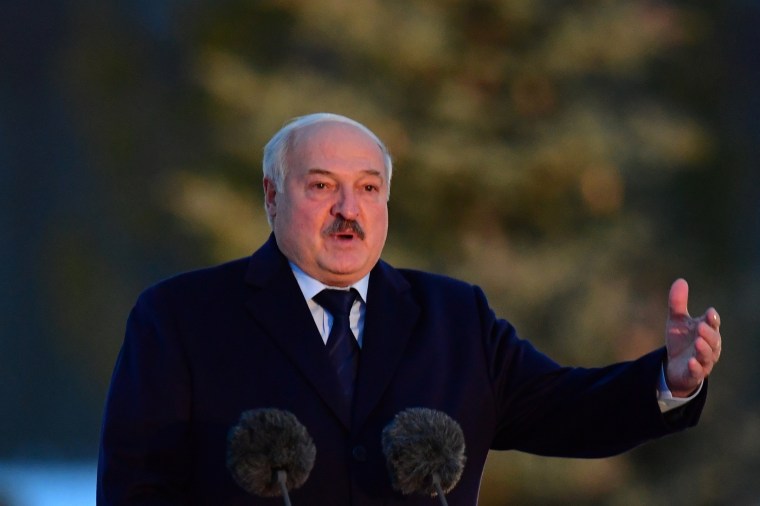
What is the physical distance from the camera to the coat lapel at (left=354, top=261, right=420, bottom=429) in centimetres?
273

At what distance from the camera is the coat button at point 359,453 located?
2.65 m

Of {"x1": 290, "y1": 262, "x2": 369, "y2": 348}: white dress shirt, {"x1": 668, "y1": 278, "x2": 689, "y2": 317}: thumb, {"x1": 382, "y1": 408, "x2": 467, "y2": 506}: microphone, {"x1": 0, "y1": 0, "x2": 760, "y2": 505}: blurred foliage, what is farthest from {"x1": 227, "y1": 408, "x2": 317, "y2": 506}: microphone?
{"x1": 0, "y1": 0, "x2": 760, "y2": 505}: blurred foliage

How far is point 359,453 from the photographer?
2650 millimetres

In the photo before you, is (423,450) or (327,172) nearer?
(423,450)

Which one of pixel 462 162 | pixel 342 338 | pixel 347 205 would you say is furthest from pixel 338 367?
pixel 462 162

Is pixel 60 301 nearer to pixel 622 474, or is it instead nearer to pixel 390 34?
pixel 390 34

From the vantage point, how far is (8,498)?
5840 mm

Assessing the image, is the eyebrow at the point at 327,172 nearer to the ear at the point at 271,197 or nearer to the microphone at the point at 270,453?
the ear at the point at 271,197

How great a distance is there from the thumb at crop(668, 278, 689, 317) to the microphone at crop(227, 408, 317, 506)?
76 centimetres

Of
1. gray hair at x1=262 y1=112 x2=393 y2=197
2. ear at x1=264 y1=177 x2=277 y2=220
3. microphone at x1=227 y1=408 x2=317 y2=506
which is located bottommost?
microphone at x1=227 y1=408 x2=317 y2=506

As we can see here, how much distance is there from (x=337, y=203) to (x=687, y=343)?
0.77 metres

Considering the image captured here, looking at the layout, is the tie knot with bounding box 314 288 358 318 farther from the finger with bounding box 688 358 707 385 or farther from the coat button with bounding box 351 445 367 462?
the finger with bounding box 688 358 707 385

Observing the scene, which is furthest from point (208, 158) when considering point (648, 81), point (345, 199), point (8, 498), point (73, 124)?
point (345, 199)

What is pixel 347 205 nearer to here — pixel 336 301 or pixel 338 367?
pixel 336 301
